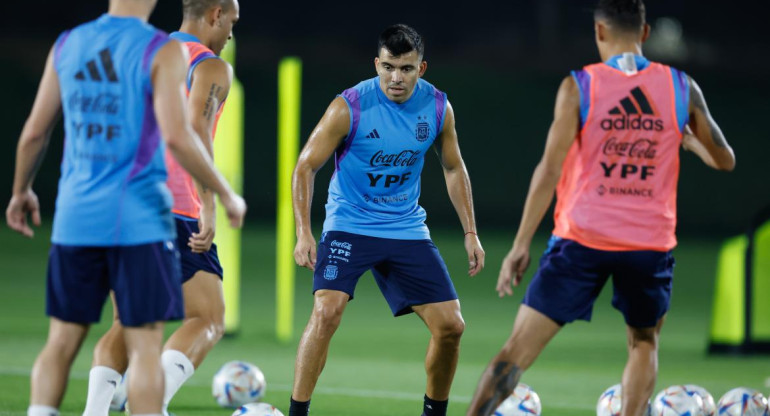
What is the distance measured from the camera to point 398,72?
646 cm

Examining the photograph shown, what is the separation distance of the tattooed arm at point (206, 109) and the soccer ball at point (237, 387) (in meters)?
1.93

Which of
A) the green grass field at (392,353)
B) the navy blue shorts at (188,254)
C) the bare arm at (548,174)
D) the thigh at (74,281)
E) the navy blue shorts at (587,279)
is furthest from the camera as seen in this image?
the green grass field at (392,353)

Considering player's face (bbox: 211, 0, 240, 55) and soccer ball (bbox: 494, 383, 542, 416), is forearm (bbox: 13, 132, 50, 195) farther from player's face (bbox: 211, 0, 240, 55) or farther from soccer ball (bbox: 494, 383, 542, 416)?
soccer ball (bbox: 494, 383, 542, 416)

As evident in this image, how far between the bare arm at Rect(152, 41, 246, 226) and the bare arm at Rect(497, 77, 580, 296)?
4.58 feet

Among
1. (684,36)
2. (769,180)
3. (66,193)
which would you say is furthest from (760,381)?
(684,36)

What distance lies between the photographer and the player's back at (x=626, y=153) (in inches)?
212

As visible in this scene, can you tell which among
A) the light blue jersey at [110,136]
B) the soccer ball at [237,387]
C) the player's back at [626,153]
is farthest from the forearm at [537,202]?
the soccer ball at [237,387]

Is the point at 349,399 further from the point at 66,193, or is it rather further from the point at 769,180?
the point at 769,180

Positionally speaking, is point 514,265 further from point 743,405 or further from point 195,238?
point 743,405

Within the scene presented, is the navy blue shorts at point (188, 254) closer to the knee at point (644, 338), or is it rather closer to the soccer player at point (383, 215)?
the soccer player at point (383, 215)

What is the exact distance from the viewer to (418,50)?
6.49m

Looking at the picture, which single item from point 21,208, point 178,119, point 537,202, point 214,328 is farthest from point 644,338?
point 21,208

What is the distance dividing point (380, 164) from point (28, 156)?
2207 mm

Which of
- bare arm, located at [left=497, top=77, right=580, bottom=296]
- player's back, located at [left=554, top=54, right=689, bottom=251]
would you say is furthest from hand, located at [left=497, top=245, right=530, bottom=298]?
player's back, located at [left=554, top=54, right=689, bottom=251]
